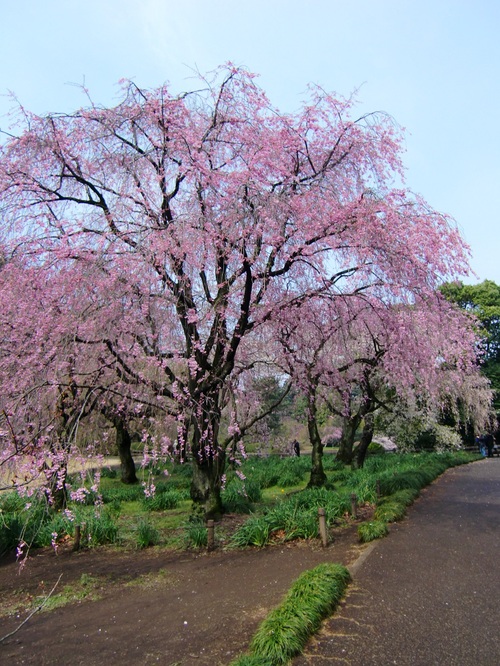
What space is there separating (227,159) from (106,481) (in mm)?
15127

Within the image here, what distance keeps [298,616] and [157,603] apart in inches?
87.0

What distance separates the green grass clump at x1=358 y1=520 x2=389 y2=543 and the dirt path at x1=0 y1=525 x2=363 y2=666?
173 millimetres

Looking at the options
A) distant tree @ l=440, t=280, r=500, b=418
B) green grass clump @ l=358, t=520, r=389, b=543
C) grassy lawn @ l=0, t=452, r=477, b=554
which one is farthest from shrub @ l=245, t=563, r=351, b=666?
distant tree @ l=440, t=280, r=500, b=418

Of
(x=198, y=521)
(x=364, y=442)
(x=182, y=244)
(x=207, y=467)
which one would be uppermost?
(x=182, y=244)

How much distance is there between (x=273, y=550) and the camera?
24.9 ft

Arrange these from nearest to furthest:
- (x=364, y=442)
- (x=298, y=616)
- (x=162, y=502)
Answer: (x=298, y=616) → (x=162, y=502) → (x=364, y=442)

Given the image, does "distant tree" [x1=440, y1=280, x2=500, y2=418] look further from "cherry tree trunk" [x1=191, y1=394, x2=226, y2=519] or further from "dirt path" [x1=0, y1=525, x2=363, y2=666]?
"dirt path" [x1=0, y1=525, x2=363, y2=666]

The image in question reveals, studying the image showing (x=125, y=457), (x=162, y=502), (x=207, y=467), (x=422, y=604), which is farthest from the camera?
(x=125, y=457)

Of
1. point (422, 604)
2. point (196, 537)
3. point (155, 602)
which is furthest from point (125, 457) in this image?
point (422, 604)

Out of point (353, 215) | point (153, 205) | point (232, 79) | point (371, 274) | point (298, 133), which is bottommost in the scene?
point (371, 274)

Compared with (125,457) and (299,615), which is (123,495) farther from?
(299,615)

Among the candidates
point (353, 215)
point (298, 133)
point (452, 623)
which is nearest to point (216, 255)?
point (353, 215)

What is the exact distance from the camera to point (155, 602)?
5887 mm

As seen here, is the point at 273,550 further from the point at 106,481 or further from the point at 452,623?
the point at 106,481
